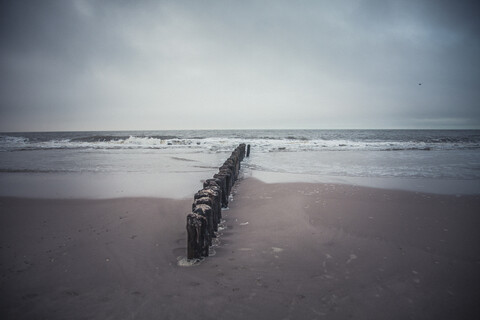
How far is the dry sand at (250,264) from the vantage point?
84.7 inches

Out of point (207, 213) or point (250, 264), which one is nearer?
point (250, 264)

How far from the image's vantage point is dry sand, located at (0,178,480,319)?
7.06 feet

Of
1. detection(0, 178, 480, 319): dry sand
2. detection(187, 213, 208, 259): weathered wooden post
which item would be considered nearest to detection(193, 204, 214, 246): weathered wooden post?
detection(187, 213, 208, 259): weathered wooden post

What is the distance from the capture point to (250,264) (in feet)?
9.23

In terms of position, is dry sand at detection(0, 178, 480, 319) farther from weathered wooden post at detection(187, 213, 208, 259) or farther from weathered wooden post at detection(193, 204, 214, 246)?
weathered wooden post at detection(193, 204, 214, 246)

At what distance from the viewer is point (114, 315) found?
2059 mm

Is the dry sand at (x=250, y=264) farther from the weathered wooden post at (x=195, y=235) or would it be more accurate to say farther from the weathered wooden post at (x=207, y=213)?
the weathered wooden post at (x=207, y=213)

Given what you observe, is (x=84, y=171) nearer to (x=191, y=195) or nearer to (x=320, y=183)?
(x=191, y=195)

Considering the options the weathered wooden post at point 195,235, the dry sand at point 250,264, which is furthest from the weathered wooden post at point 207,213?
the dry sand at point 250,264

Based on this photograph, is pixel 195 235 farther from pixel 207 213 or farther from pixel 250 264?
pixel 250 264

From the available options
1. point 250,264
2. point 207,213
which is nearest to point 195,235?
point 207,213

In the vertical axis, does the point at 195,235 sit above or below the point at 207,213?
below

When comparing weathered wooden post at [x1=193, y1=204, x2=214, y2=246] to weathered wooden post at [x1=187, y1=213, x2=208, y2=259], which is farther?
weathered wooden post at [x1=193, y1=204, x2=214, y2=246]

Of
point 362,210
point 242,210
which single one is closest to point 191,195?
point 242,210
